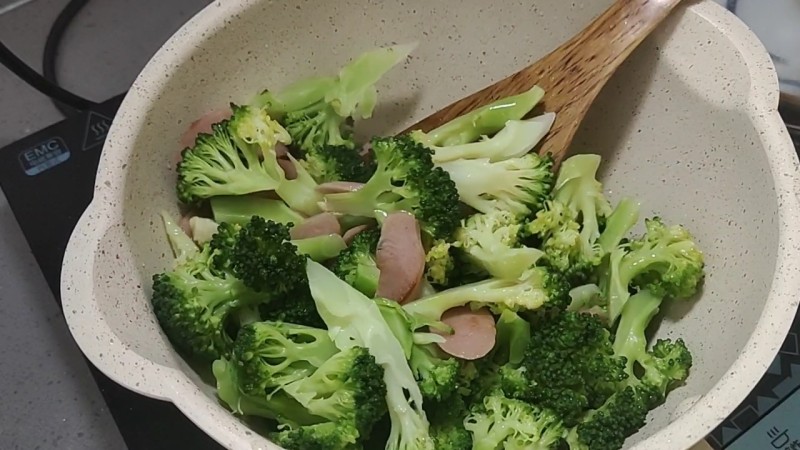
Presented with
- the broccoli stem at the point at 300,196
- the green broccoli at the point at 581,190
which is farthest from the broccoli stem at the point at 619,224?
the broccoli stem at the point at 300,196

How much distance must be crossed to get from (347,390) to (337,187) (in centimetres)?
25

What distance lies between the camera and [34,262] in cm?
113

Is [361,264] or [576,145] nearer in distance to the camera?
[361,264]

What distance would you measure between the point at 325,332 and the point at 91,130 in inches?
20.9

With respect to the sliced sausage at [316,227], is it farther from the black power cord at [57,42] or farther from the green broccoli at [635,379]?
the black power cord at [57,42]

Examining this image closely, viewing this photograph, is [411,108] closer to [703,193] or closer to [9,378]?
[703,193]

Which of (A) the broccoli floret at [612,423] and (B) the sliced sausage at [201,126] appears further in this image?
(B) the sliced sausage at [201,126]

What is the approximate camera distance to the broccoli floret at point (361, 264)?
2.83ft

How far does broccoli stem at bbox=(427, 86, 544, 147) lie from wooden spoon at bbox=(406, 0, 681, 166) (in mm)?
19

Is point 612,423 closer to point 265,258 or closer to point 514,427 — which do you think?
point 514,427

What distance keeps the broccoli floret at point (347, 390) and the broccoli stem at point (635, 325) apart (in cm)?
26

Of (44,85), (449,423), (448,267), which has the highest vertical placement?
(44,85)

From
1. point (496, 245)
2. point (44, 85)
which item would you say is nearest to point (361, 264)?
point (496, 245)

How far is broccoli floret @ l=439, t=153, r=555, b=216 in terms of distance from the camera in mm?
943
